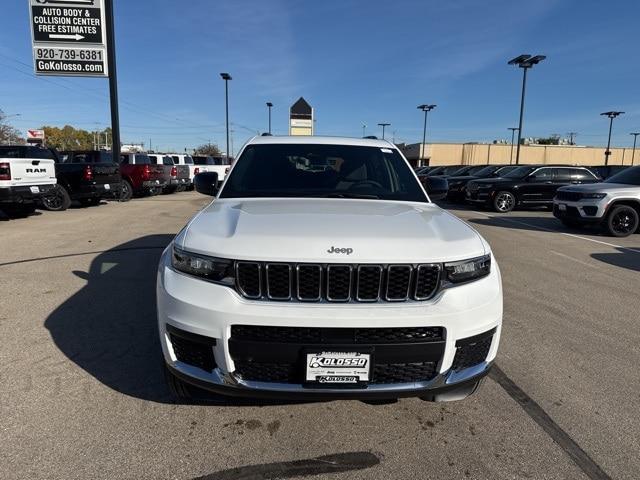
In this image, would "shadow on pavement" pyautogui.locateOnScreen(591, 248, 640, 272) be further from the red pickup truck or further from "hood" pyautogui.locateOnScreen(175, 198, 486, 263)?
the red pickup truck

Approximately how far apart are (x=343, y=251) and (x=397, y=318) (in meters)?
0.43

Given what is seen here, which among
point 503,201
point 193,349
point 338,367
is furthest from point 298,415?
point 503,201

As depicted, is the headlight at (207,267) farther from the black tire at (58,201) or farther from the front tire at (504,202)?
the front tire at (504,202)

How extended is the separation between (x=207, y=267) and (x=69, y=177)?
548 inches

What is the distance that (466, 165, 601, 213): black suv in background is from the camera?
16172 mm

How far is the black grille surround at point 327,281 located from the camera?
7.75ft

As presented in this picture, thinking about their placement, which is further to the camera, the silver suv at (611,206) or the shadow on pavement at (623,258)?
→ the silver suv at (611,206)

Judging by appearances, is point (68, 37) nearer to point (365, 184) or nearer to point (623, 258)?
point (365, 184)

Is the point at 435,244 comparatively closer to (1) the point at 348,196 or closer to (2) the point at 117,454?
(1) the point at 348,196

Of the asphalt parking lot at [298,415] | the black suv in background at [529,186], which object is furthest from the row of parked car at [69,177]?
the black suv in background at [529,186]

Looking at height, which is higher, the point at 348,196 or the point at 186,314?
the point at 348,196

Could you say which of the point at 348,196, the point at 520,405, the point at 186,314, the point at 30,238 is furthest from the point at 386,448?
the point at 30,238

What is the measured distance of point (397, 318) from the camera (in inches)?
91.0

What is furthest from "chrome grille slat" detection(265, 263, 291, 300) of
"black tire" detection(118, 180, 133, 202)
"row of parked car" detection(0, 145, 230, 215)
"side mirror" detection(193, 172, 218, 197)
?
"black tire" detection(118, 180, 133, 202)
